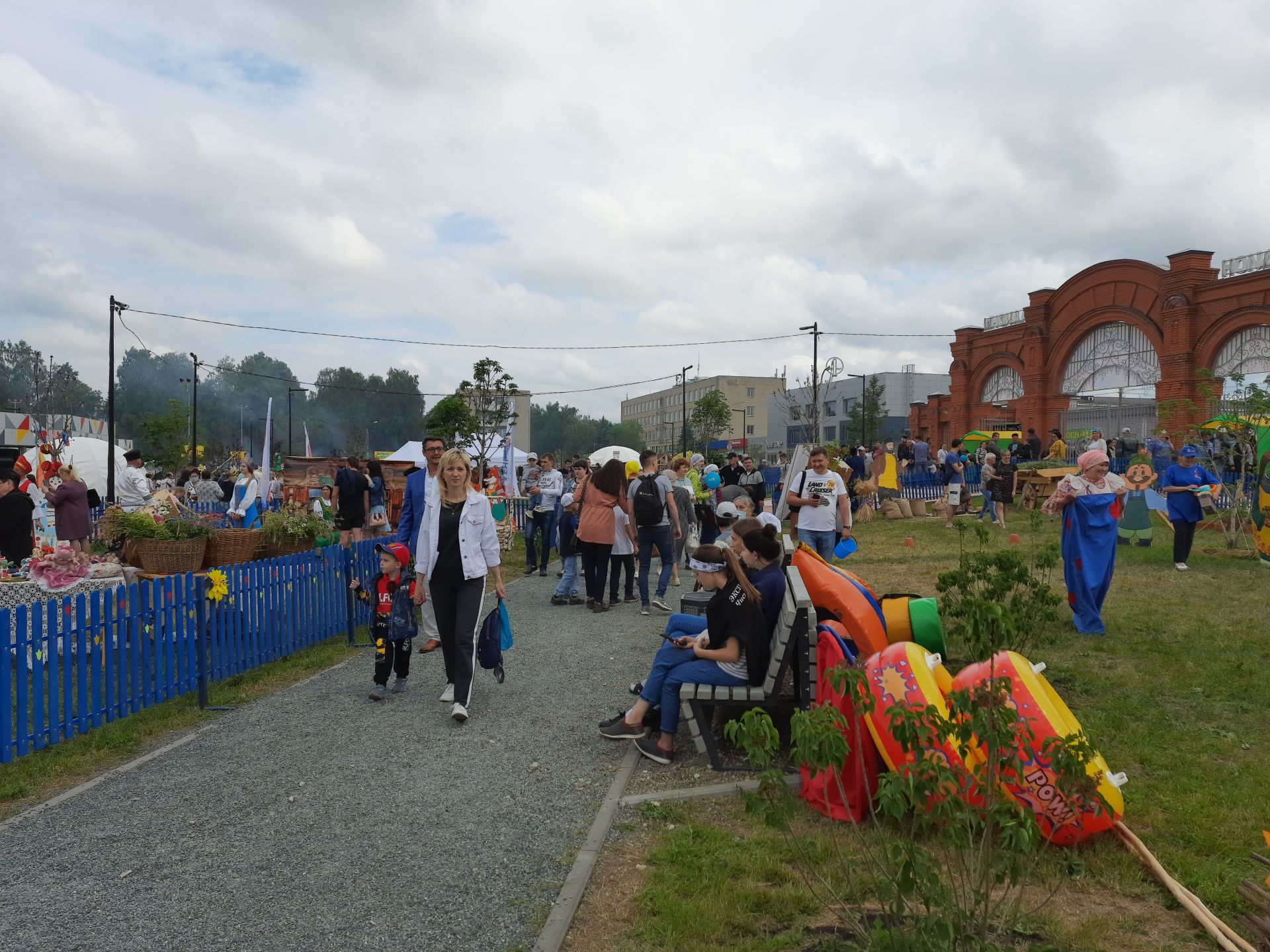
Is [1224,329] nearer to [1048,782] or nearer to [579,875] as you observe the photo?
[1048,782]

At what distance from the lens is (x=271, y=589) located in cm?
753

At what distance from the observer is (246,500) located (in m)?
13.7

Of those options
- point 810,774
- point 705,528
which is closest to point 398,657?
point 810,774

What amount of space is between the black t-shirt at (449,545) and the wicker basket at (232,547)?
3153 mm

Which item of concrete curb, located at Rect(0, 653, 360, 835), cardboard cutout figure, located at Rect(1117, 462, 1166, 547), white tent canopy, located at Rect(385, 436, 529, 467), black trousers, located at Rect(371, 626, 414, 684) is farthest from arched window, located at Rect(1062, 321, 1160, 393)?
concrete curb, located at Rect(0, 653, 360, 835)

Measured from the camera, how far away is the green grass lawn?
10.4 ft

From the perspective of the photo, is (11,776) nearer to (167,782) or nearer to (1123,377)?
(167,782)

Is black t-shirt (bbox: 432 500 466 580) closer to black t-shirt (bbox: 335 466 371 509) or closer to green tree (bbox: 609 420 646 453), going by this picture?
black t-shirt (bbox: 335 466 371 509)

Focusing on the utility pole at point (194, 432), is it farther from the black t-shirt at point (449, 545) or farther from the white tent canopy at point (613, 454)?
the black t-shirt at point (449, 545)

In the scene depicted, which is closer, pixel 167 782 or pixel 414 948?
pixel 414 948

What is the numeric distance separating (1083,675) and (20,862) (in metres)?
6.52

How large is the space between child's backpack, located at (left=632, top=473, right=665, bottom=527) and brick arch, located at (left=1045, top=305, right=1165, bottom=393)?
26.4 metres

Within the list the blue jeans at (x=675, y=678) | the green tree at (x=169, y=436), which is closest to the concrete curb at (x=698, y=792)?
the blue jeans at (x=675, y=678)

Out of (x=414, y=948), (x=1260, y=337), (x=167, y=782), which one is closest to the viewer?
(x=414, y=948)
